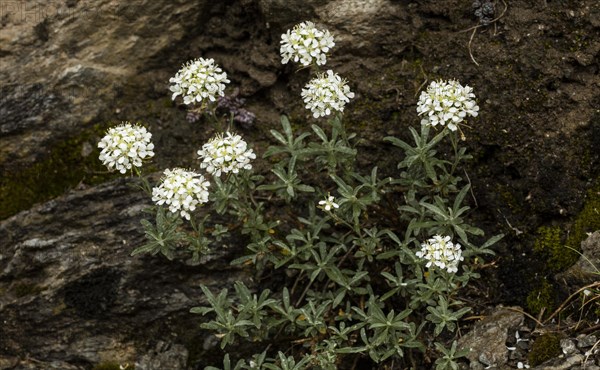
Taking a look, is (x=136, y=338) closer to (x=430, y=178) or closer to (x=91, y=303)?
(x=91, y=303)

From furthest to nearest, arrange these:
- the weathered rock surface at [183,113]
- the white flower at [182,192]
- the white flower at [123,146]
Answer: the weathered rock surface at [183,113] → the white flower at [123,146] → the white flower at [182,192]

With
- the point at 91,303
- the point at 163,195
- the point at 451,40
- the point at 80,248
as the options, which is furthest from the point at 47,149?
the point at 451,40

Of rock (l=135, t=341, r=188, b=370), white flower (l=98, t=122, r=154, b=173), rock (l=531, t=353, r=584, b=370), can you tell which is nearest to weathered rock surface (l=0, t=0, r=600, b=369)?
rock (l=135, t=341, r=188, b=370)

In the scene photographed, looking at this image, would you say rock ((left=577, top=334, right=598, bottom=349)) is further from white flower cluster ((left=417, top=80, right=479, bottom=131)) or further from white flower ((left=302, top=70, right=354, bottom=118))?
white flower ((left=302, top=70, right=354, bottom=118))

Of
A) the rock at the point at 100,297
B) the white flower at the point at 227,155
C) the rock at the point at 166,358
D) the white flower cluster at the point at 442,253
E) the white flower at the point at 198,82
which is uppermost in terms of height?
the white flower at the point at 198,82

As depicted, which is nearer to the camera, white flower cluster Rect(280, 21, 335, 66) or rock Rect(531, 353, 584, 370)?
rock Rect(531, 353, 584, 370)

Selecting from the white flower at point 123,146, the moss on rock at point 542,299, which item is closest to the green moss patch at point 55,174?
the white flower at point 123,146

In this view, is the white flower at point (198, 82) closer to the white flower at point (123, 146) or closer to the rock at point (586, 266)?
the white flower at point (123, 146)
